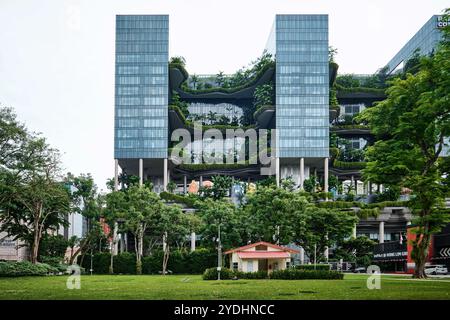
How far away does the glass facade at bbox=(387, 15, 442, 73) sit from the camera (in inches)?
5404

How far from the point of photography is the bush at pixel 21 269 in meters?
56.5

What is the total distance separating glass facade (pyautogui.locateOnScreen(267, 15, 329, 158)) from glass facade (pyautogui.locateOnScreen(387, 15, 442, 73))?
84.4 feet

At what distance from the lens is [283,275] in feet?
170

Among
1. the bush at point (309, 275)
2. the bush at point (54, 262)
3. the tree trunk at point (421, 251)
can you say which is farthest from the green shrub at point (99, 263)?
the tree trunk at point (421, 251)

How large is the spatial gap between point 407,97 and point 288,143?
84.7 m

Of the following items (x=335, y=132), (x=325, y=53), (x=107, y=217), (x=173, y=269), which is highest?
(x=325, y=53)

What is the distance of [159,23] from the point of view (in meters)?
129

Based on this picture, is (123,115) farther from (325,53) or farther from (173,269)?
(173,269)

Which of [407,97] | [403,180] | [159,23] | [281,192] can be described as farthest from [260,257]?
[159,23]

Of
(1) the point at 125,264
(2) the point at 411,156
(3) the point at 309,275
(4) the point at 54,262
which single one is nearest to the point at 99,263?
(1) the point at 125,264

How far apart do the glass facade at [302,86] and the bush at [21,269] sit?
72.9 meters

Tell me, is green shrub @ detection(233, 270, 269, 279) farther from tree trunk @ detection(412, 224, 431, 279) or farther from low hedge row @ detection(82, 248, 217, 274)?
low hedge row @ detection(82, 248, 217, 274)

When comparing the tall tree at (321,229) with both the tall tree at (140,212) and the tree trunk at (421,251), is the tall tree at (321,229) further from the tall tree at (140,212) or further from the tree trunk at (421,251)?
the tree trunk at (421,251)

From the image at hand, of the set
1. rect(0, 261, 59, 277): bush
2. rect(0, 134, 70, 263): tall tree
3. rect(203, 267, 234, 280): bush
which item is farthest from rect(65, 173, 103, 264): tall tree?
rect(203, 267, 234, 280): bush
